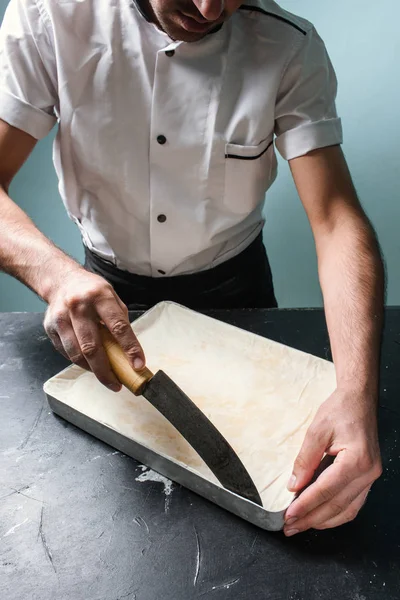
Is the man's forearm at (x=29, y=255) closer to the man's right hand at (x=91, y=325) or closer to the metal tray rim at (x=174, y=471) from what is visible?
the man's right hand at (x=91, y=325)

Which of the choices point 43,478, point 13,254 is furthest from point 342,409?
point 13,254

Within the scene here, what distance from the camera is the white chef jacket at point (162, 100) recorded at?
1084mm

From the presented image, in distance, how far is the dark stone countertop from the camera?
2.18 feet

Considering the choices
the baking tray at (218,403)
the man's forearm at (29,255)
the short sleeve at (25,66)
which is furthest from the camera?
the short sleeve at (25,66)

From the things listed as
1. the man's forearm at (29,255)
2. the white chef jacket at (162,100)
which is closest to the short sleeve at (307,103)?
the white chef jacket at (162,100)

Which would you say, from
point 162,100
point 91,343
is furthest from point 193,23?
point 91,343

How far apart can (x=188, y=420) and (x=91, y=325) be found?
199 mm

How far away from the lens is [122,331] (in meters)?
0.81

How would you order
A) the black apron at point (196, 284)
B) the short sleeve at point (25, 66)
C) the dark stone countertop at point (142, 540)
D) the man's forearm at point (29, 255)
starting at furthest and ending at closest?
the black apron at point (196, 284), the short sleeve at point (25, 66), the man's forearm at point (29, 255), the dark stone countertop at point (142, 540)

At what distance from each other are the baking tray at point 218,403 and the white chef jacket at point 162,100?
0.92 ft

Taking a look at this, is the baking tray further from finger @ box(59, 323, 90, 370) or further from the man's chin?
the man's chin

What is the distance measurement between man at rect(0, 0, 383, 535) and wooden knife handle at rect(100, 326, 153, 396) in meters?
0.16

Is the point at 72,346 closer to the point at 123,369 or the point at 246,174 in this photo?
the point at 123,369

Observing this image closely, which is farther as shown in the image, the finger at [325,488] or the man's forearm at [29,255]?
the man's forearm at [29,255]
